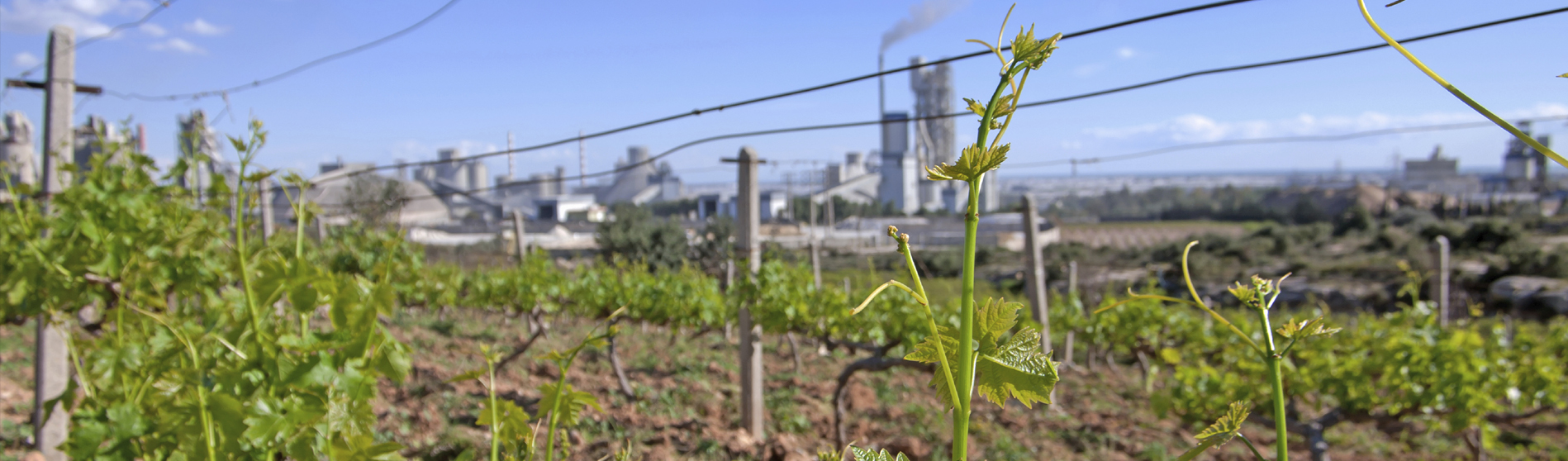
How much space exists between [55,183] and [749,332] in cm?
295

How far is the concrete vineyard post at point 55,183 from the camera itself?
121 inches

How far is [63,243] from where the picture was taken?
242 centimetres

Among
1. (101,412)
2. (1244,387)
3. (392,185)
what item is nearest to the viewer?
(101,412)

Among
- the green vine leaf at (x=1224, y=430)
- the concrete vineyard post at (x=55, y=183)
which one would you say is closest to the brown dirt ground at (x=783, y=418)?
the concrete vineyard post at (x=55, y=183)

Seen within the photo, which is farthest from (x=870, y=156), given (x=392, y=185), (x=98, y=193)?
(x=98, y=193)

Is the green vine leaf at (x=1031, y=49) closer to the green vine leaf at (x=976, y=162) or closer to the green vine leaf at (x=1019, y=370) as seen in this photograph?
the green vine leaf at (x=976, y=162)

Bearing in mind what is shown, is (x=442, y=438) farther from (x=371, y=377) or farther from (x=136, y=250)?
(x=371, y=377)

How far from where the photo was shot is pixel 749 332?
3875 mm

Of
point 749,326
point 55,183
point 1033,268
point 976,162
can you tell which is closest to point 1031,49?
point 976,162

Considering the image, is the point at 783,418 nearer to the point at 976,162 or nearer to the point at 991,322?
the point at 991,322

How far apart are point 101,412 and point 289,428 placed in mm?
861

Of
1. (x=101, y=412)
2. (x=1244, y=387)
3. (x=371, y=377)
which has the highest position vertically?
(x=371, y=377)

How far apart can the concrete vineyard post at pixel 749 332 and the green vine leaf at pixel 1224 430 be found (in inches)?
126

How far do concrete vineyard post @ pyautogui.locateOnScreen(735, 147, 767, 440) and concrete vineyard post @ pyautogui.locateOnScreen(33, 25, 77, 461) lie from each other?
2.65m
